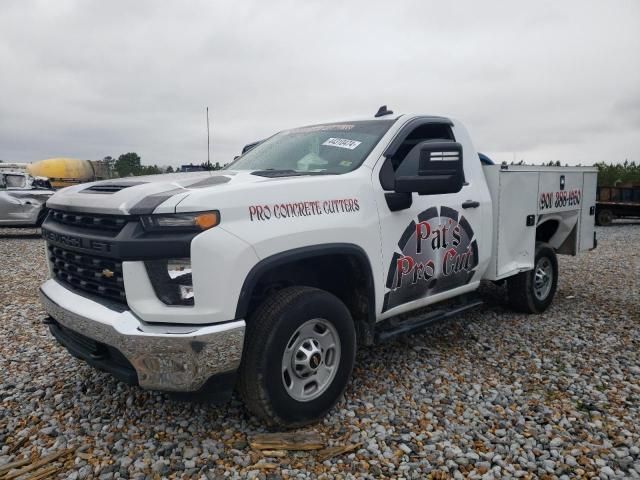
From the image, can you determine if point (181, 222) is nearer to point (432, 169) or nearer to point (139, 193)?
point (139, 193)

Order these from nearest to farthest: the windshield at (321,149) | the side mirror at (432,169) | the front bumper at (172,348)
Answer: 1. the front bumper at (172,348)
2. the side mirror at (432,169)
3. the windshield at (321,149)

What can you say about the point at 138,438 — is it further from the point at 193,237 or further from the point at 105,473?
the point at 193,237

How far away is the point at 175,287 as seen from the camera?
252 cm

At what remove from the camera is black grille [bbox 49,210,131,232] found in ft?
8.61

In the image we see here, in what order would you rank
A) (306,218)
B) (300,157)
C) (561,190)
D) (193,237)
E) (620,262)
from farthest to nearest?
(620,262) → (561,190) → (300,157) → (306,218) → (193,237)

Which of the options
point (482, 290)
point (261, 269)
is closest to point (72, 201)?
point (261, 269)

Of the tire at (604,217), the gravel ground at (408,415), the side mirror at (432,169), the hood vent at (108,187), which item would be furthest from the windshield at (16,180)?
the tire at (604,217)

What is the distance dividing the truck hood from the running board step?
4.47 feet

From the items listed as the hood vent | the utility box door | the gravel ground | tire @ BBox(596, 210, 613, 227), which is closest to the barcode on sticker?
the hood vent

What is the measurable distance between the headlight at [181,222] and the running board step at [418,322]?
165 cm

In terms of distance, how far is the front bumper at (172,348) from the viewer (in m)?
2.46

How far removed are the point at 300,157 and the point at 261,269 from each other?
1473 mm

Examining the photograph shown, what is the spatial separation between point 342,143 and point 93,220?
6.00ft

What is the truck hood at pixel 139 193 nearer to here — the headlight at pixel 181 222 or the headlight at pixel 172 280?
the headlight at pixel 181 222
